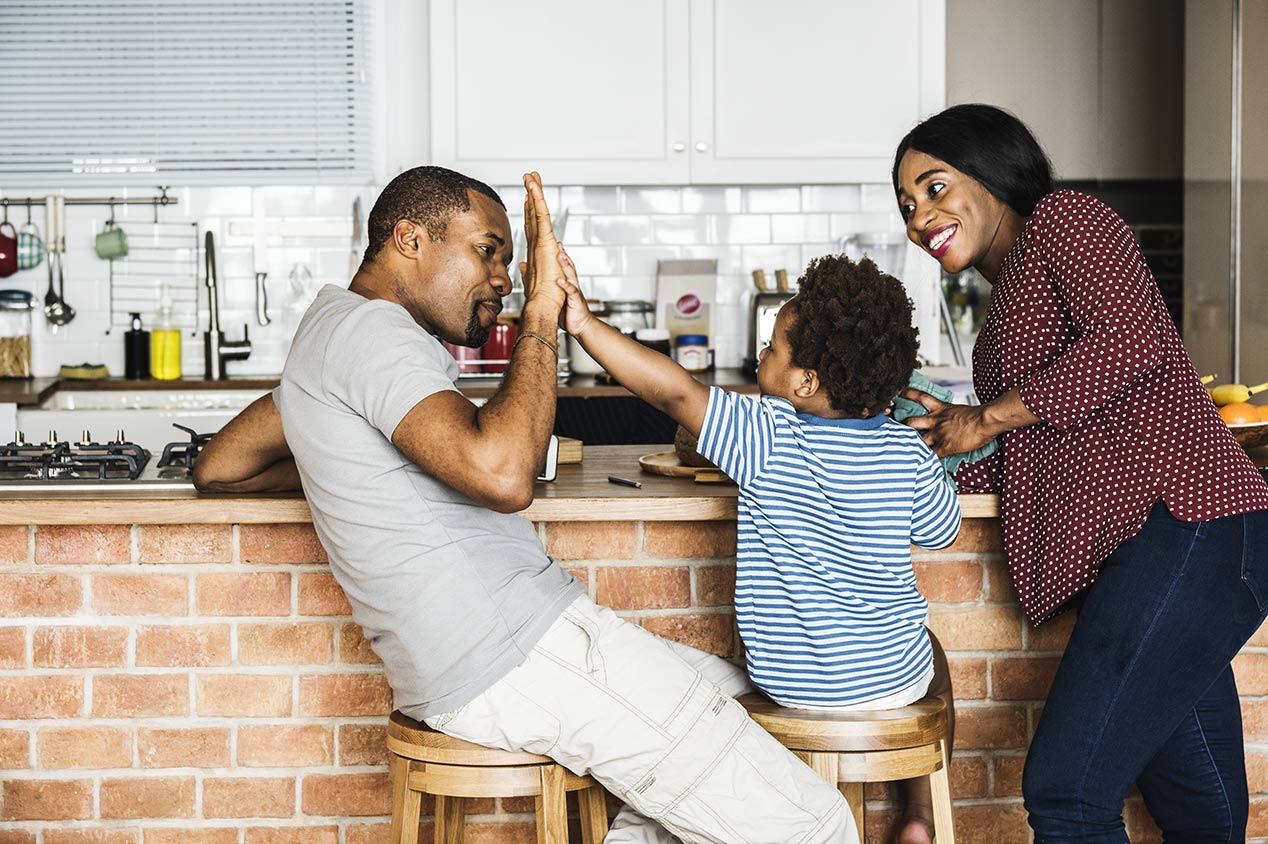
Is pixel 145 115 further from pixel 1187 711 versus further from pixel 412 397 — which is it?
pixel 1187 711

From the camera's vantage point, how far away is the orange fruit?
228cm

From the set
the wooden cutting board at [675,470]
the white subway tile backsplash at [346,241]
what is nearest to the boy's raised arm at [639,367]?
the wooden cutting board at [675,470]

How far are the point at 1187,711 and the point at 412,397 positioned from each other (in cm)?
119

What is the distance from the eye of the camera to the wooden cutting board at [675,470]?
7.30ft

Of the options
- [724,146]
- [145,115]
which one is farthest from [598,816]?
[145,115]

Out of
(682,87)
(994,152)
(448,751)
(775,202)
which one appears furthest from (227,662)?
(775,202)

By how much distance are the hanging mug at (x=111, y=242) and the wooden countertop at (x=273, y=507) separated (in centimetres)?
264

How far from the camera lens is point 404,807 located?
1.79 meters

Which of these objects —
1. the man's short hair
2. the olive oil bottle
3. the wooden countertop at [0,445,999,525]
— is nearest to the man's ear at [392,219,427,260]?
the man's short hair

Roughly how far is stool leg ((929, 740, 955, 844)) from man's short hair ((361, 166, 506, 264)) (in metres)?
1.03

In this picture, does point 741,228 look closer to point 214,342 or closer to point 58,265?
point 214,342

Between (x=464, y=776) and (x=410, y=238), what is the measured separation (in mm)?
751

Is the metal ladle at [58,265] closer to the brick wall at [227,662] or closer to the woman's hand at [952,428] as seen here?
the brick wall at [227,662]

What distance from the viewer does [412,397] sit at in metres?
1.61
